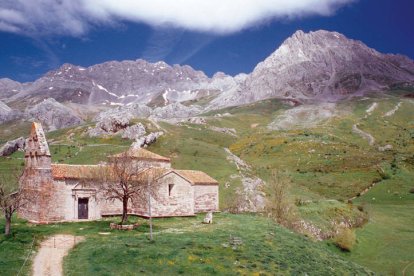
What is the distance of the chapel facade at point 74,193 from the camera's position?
44.7m

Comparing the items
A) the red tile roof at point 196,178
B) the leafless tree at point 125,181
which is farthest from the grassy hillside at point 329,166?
the leafless tree at point 125,181

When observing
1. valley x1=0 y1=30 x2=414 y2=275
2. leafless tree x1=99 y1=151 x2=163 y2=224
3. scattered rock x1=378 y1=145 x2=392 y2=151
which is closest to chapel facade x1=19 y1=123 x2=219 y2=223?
leafless tree x1=99 y1=151 x2=163 y2=224

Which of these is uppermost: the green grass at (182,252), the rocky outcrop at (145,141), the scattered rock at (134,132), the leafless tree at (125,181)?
the scattered rock at (134,132)

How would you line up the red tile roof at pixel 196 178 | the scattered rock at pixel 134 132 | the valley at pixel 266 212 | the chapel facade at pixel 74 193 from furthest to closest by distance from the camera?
the scattered rock at pixel 134 132
the red tile roof at pixel 196 178
the chapel facade at pixel 74 193
the valley at pixel 266 212

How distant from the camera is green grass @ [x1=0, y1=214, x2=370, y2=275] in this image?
29078mm

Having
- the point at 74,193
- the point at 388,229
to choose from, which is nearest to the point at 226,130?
the point at 388,229

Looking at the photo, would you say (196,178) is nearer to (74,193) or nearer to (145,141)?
(74,193)

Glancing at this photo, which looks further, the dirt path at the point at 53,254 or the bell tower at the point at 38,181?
the bell tower at the point at 38,181

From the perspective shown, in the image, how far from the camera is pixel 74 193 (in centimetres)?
4644

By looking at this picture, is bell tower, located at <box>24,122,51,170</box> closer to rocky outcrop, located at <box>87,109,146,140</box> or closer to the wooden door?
the wooden door

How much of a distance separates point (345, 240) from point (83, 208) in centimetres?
3381

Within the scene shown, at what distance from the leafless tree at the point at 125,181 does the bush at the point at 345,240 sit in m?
26.0

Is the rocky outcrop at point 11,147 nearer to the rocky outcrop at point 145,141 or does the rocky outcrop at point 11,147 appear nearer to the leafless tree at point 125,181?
the rocky outcrop at point 145,141

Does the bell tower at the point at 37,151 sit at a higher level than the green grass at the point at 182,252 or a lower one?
higher
